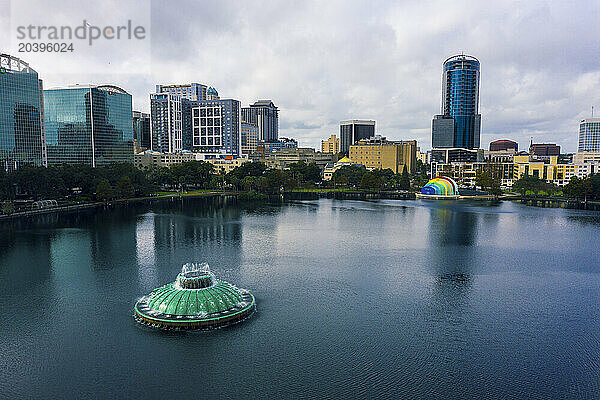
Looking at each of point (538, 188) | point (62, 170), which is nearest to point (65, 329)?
point (62, 170)

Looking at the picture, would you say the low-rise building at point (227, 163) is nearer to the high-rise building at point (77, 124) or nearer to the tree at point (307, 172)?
the tree at point (307, 172)

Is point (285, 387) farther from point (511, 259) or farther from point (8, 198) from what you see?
point (8, 198)

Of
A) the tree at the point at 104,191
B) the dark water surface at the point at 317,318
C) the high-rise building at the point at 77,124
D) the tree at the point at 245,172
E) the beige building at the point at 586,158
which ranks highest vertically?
the high-rise building at the point at 77,124

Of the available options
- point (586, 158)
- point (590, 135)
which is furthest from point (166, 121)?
point (590, 135)

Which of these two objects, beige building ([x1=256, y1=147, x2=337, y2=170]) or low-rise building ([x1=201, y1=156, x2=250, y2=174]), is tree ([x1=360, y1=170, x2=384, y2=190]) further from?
beige building ([x1=256, y1=147, x2=337, y2=170])

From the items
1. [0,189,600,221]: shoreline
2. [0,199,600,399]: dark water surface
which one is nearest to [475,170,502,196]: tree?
[0,189,600,221]: shoreline

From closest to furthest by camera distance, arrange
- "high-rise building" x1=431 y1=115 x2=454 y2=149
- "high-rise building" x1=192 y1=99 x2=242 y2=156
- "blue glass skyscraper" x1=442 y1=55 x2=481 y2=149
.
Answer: "high-rise building" x1=192 y1=99 x2=242 y2=156, "blue glass skyscraper" x1=442 y1=55 x2=481 y2=149, "high-rise building" x1=431 y1=115 x2=454 y2=149

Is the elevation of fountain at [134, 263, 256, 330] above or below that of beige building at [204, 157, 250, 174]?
below

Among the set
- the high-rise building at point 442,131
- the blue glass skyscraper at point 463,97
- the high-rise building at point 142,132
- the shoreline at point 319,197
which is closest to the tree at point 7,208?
the shoreline at point 319,197
